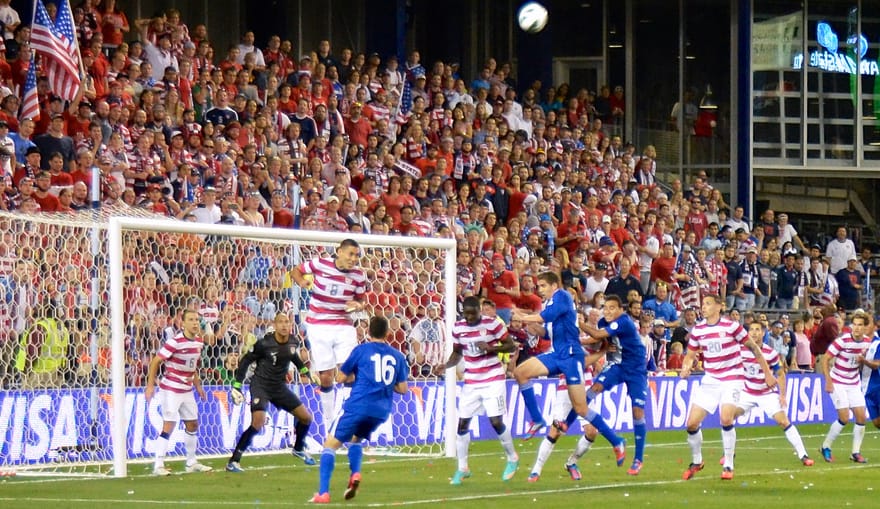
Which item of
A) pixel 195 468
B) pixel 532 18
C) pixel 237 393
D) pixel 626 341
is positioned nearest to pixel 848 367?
pixel 626 341

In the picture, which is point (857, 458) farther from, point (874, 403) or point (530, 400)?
point (530, 400)

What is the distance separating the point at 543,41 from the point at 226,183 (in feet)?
49.6

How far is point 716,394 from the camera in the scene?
16.5 meters

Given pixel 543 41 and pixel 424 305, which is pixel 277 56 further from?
pixel 543 41

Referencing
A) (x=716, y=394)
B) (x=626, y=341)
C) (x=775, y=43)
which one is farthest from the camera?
(x=775, y=43)

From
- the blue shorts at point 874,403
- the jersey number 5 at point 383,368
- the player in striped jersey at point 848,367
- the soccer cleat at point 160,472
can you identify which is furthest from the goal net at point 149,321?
the blue shorts at point 874,403

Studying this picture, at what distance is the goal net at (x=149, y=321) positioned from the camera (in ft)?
55.9

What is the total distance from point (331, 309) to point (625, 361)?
10.4 feet

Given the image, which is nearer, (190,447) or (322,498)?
(322,498)

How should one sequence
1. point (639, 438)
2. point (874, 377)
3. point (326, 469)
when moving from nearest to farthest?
point (326, 469), point (639, 438), point (874, 377)

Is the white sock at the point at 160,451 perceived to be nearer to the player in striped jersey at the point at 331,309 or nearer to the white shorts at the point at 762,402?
the player in striped jersey at the point at 331,309

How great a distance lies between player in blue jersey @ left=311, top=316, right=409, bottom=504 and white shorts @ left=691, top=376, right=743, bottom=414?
3938mm

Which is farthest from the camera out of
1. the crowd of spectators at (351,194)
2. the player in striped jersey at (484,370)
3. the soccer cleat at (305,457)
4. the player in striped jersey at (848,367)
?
the player in striped jersey at (848,367)

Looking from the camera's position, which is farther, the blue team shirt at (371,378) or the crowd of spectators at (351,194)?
the crowd of spectators at (351,194)
